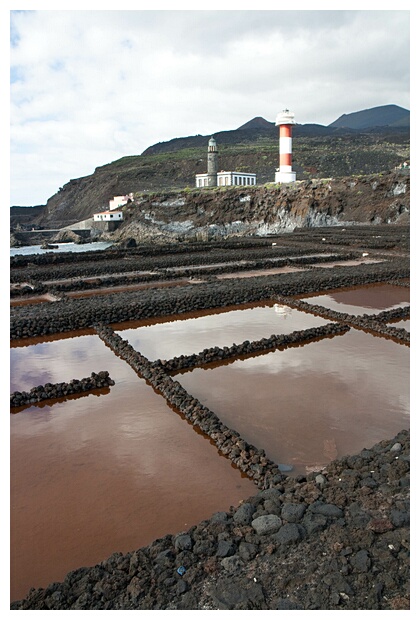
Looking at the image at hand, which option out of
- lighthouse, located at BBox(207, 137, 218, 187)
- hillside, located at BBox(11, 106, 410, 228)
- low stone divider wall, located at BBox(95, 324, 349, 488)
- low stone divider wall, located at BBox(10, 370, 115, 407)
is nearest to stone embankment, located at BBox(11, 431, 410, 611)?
low stone divider wall, located at BBox(95, 324, 349, 488)

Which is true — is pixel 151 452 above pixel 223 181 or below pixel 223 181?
below

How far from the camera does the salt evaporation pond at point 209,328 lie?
11859 mm

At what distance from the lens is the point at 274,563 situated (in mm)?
3975

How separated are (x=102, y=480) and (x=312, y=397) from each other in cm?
417

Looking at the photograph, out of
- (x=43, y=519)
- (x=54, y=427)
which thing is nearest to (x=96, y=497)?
(x=43, y=519)

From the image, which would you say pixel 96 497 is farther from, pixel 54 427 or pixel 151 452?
pixel 54 427

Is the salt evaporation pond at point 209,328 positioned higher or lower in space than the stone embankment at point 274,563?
higher

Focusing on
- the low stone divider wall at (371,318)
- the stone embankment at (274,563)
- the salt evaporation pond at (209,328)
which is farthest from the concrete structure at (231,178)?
the stone embankment at (274,563)

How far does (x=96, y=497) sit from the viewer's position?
5.75 metres

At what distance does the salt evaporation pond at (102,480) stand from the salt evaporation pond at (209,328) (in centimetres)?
290

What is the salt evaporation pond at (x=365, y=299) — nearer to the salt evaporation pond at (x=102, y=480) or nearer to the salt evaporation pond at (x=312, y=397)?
the salt evaporation pond at (x=312, y=397)

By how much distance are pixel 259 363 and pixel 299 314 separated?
5136 mm

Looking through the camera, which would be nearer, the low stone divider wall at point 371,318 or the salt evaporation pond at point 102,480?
the salt evaporation pond at point 102,480

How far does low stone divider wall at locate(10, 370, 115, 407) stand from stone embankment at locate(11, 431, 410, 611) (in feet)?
16.5
